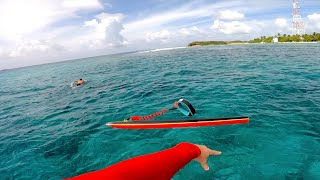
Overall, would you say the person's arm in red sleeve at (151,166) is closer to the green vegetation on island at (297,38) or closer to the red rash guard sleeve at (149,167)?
the red rash guard sleeve at (149,167)

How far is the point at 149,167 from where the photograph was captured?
15.2 feet

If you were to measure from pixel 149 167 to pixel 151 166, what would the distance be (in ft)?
0.19

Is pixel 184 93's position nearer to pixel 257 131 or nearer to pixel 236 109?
pixel 236 109

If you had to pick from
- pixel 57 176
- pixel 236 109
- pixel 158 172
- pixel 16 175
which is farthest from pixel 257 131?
pixel 16 175

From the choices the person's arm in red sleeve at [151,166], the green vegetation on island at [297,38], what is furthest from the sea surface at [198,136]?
the green vegetation on island at [297,38]

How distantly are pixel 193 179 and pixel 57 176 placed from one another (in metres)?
5.30

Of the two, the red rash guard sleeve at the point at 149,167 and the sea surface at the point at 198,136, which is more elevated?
the red rash guard sleeve at the point at 149,167

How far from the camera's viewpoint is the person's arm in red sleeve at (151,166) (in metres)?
4.22

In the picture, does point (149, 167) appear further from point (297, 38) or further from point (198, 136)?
point (297, 38)

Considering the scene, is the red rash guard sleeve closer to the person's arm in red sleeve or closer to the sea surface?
the person's arm in red sleeve

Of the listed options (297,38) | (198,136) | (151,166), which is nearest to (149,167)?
(151,166)

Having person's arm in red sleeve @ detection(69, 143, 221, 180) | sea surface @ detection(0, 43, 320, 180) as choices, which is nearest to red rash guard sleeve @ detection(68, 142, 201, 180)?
person's arm in red sleeve @ detection(69, 143, 221, 180)

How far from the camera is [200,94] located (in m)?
18.6

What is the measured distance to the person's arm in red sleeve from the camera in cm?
422
